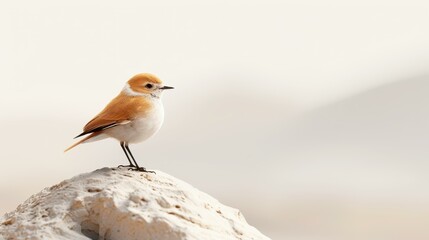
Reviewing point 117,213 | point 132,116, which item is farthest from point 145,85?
point 117,213

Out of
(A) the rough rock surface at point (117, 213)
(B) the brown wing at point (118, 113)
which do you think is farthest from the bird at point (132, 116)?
(A) the rough rock surface at point (117, 213)

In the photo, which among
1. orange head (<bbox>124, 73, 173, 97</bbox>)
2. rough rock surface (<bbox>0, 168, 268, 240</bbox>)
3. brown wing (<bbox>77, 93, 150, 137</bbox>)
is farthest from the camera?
orange head (<bbox>124, 73, 173, 97</bbox>)

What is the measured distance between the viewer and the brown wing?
3.93 metres

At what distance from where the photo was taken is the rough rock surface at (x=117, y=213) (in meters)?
3.51

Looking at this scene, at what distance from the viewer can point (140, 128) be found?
4.01m

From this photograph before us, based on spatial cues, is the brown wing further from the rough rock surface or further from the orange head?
the rough rock surface

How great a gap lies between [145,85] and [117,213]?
2.83ft

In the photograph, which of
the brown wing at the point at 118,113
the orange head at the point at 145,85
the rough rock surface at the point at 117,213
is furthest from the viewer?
the orange head at the point at 145,85

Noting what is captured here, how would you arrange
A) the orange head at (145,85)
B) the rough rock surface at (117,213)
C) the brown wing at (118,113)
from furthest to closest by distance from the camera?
the orange head at (145,85)
the brown wing at (118,113)
the rough rock surface at (117,213)

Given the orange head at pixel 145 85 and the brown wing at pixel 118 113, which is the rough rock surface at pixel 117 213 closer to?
the brown wing at pixel 118 113

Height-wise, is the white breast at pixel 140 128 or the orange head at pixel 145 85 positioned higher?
the orange head at pixel 145 85

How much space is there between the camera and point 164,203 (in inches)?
146

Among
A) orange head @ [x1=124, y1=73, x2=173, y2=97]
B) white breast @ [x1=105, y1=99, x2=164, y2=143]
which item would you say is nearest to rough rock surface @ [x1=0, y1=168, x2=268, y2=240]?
white breast @ [x1=105, y1=99, x2=164, y2=143]

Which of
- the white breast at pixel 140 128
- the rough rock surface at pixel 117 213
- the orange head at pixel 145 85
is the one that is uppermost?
the orange head at pixel 145 85
